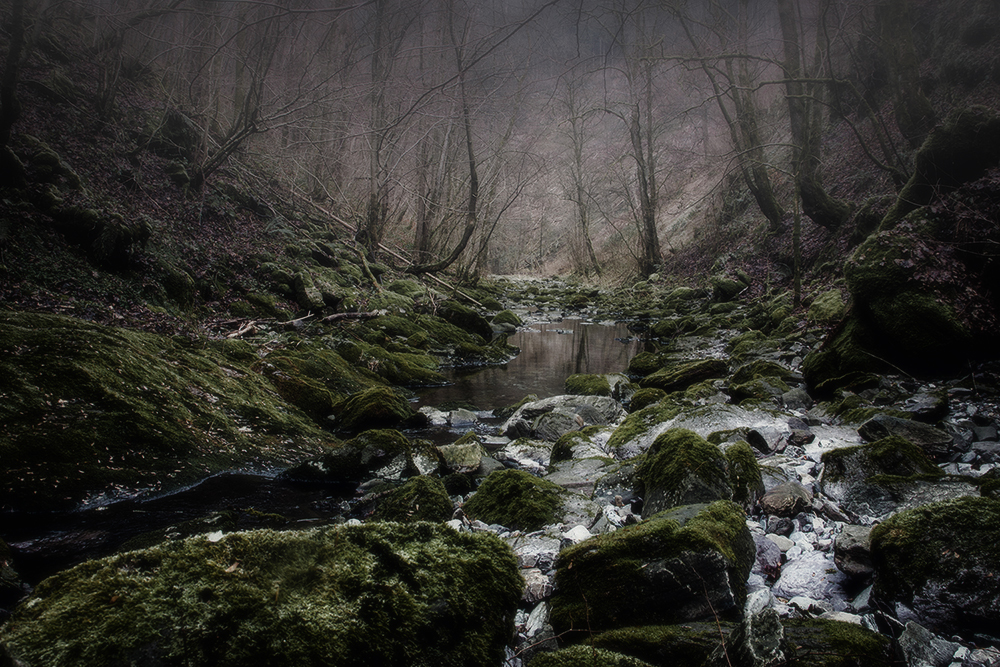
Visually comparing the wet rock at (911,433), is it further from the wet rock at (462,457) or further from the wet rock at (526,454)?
the wet rock at (462,457)

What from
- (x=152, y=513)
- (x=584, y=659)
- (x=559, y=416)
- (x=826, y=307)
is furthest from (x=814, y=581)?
(x=826, y=307)

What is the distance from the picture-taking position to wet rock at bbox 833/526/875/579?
231cm

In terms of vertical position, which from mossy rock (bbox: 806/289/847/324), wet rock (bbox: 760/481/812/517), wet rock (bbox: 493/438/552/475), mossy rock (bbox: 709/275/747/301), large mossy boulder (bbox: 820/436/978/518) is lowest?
wet rock (bbox: 493/438/552/475)

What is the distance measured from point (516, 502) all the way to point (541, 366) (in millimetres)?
7275

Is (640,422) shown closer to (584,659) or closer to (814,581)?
(814,581)

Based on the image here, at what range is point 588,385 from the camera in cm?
783

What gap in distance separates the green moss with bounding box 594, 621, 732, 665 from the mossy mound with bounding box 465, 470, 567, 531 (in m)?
A: 1.43

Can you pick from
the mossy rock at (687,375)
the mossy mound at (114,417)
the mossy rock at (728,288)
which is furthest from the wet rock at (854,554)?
the mossy rock at (728,288)

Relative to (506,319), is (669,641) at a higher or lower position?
lower

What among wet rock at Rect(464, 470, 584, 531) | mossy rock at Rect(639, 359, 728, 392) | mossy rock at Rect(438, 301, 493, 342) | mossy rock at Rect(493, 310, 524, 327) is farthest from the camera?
mossy rock at Rect(493, 310, 524, 327)

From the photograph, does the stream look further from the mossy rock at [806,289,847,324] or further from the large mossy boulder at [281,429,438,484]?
the mossy rock at [806,289,847,324]

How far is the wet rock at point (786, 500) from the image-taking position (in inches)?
119

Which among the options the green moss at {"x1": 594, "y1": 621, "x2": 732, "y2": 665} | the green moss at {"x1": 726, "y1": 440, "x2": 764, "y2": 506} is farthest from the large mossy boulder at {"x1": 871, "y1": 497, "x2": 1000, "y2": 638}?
the green moss at {"x1": 726, "y1": 440, "x2": 764, "y2": 506}

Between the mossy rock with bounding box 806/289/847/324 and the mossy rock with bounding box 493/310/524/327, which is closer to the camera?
the mossy rock with bounding box 806/289/847/324
